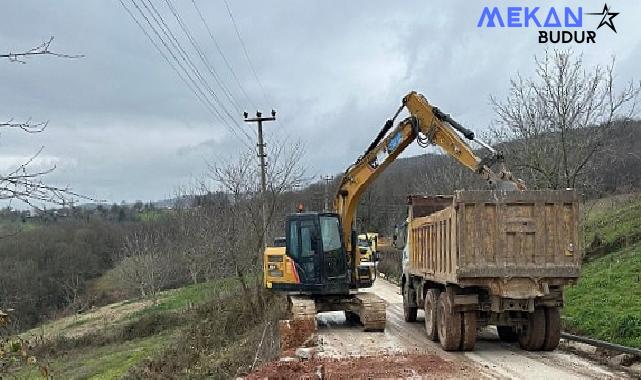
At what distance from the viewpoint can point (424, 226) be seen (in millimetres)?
15914

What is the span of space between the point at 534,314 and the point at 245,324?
1147 cm

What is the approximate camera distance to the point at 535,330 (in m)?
13.2

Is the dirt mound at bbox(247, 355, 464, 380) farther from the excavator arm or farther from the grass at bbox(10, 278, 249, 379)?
the grass at bbox(10, 278, 249, 379)

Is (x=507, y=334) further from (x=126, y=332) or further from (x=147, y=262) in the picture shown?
(x=147, y=262)

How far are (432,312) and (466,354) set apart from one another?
79.5 inches

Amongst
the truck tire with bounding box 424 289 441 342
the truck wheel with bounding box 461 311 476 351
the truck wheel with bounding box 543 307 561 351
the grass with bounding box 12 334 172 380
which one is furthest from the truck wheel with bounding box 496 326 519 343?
the grass with bounding box 12 334 172 380

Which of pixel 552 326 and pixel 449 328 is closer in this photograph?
pixel 552 326

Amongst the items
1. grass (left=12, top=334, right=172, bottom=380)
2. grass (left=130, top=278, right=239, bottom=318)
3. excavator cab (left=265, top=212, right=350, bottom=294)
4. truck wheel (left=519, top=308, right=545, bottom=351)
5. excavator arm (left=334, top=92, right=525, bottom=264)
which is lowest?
grass (left=12, top=334, right=172, bottom=380)

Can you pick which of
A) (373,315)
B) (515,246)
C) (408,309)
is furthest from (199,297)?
(515,246)

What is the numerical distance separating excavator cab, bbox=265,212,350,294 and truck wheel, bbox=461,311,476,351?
4.65 metres

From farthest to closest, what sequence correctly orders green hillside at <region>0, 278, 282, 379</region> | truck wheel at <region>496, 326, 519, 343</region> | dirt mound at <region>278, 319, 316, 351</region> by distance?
green hillside at <region>0, 278, 282, 379</region>
truck wheel at <region>496, 326, 519, 343</region>
dirt mound at <region>278, 319, 316, 351</region>

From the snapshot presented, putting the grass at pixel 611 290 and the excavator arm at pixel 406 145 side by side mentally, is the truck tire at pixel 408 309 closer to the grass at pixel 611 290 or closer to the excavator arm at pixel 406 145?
the excavator arm at pixel 406 145

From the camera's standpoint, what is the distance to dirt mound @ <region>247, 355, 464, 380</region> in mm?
10594

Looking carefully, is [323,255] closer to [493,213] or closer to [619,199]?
[493,213]
